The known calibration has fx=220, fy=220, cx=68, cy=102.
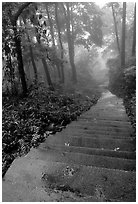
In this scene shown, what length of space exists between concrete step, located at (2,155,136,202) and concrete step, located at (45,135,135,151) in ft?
5.12

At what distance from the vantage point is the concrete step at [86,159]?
5.05 meters

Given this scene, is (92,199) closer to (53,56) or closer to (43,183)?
(43,183)

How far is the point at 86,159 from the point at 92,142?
1404mm

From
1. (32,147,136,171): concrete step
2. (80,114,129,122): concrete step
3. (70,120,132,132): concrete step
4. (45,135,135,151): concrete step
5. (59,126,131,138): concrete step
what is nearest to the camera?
(32,147,136,171): concrete step

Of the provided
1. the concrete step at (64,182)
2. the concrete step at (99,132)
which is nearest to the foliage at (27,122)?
the concrete step at (99,132)

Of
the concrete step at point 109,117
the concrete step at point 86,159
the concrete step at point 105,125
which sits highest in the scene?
the concrete step at point 109,117

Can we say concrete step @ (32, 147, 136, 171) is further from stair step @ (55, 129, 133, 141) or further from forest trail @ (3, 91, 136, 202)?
stair step @ (55, 129, 133, 141)

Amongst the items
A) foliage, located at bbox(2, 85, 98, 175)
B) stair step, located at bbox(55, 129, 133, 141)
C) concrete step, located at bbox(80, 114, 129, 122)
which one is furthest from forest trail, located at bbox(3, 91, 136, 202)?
concrete step, located at bbox(80, 114, 129, 122)

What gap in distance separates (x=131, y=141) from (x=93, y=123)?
2.79 m

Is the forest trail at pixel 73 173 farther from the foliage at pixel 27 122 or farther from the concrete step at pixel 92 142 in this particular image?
the foliage at pixel 27 122

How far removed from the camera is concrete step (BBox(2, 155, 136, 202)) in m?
4.14

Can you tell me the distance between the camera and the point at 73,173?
4.83 meters

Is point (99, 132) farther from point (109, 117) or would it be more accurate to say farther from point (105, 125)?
point (109, 117)

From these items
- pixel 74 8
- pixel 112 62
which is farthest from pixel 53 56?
pixel 112 62
